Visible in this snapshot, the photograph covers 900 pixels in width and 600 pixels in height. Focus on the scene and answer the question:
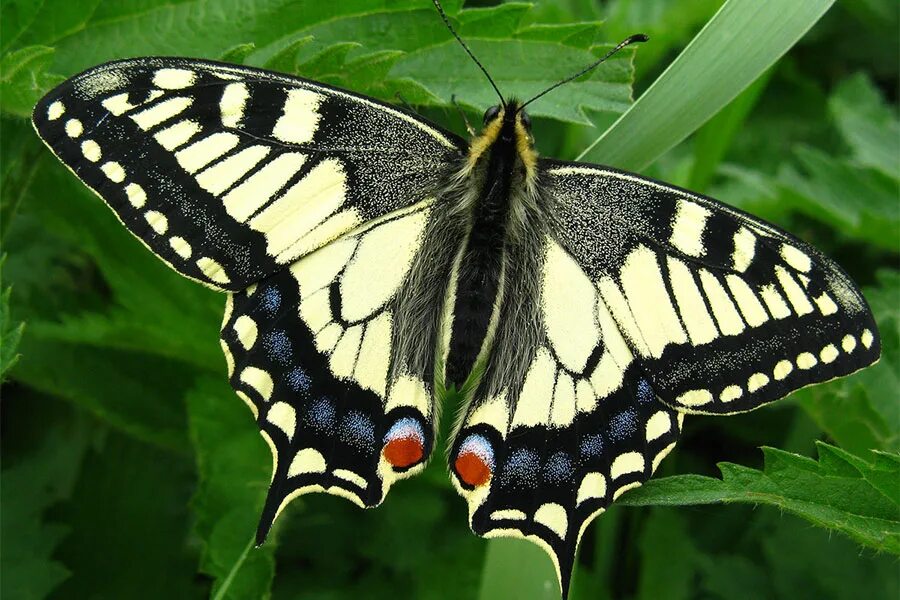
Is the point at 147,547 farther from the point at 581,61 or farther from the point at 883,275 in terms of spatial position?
the point at 883,275

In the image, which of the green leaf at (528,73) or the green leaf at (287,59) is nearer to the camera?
the green leaf at (287,59)

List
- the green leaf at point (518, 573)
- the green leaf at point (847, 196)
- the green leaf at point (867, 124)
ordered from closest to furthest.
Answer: the green leaf at point (518, 573), the green leaf at point (847, 196), the green leaf at point (867, 124)

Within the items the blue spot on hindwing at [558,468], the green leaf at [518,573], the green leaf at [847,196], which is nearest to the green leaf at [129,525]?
the green leaf at [518,573]

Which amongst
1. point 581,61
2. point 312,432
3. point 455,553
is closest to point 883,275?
point 581,61

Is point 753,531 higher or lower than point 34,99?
higher

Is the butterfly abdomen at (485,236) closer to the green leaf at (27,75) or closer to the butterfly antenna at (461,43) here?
the butterfly antenna at (461,43)

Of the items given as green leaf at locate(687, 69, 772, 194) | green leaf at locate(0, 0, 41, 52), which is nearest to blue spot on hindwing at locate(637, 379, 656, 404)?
green leaf at locate(687, 69, 772, 194)
